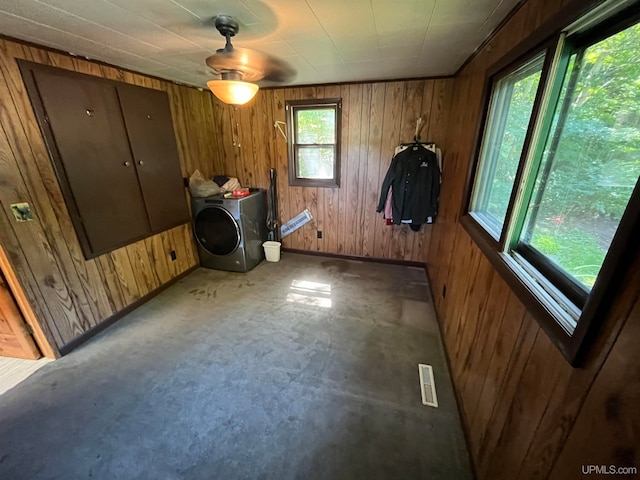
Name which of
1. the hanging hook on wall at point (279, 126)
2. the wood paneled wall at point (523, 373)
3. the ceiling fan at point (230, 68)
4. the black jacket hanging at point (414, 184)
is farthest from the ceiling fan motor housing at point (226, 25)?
the black jacket hanging at point (414, 184)

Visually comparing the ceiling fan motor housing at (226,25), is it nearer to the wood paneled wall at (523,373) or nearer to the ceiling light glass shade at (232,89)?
the ceiling light glass shade at (232,89)

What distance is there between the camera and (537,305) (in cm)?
86

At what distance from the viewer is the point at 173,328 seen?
2205mm

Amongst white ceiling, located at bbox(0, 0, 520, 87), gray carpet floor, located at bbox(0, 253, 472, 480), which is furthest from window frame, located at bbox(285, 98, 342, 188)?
gray carpet floor, located at bbox(0, 253, 472, 480)

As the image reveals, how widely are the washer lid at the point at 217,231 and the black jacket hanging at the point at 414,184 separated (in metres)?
1.80

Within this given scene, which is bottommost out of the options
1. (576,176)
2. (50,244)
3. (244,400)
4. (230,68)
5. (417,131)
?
(244,400)

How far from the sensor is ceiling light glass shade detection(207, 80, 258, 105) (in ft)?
4.89

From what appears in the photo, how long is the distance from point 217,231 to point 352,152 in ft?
6.12

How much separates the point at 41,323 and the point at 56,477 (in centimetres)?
108

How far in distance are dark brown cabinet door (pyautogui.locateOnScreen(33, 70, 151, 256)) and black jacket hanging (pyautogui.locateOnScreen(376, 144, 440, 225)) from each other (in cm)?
256

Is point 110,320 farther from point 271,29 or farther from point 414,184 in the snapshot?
point 414,184

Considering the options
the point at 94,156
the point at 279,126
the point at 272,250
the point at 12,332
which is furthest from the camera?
the point at 272,250

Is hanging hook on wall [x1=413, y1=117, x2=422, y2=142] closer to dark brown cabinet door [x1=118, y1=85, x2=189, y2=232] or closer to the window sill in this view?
the window sill

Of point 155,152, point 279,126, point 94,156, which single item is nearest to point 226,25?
point 94,156
